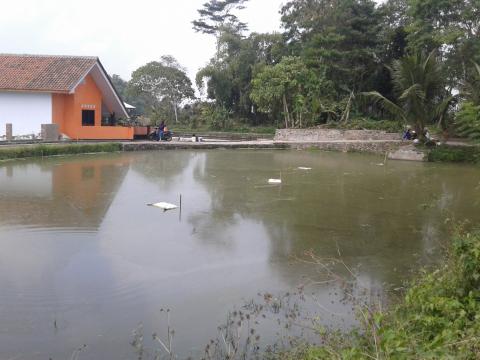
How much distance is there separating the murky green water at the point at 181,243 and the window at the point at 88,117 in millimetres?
8995

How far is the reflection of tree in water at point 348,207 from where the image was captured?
6348 mm

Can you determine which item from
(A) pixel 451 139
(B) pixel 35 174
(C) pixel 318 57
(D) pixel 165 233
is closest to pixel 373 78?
(C) pixel 318 57

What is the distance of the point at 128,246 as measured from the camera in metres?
6.34

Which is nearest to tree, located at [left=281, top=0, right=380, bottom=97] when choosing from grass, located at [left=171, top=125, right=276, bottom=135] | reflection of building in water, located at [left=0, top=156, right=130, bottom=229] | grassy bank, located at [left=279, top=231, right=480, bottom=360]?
grass, located at [left=171, top=125, right=276, bottom=135]

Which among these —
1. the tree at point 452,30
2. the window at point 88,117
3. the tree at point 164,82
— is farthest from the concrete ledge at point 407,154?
the tree at point 164,82

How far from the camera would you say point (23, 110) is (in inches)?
808

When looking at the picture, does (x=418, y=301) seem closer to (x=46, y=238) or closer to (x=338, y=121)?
(x=46, y=238)

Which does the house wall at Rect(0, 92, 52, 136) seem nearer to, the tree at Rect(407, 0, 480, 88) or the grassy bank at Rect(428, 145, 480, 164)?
the grassy bank at Rect(428, 145, 480, 164)

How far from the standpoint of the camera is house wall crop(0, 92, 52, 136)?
67.1ft

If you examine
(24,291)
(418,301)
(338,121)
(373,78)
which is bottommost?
(24,291)

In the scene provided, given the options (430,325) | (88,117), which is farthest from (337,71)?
(430,325)

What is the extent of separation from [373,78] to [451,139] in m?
6.06

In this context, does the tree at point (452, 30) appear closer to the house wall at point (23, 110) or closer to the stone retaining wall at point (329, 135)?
the stone retaining wall at point (329, 135)

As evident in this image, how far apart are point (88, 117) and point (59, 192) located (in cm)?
1302
